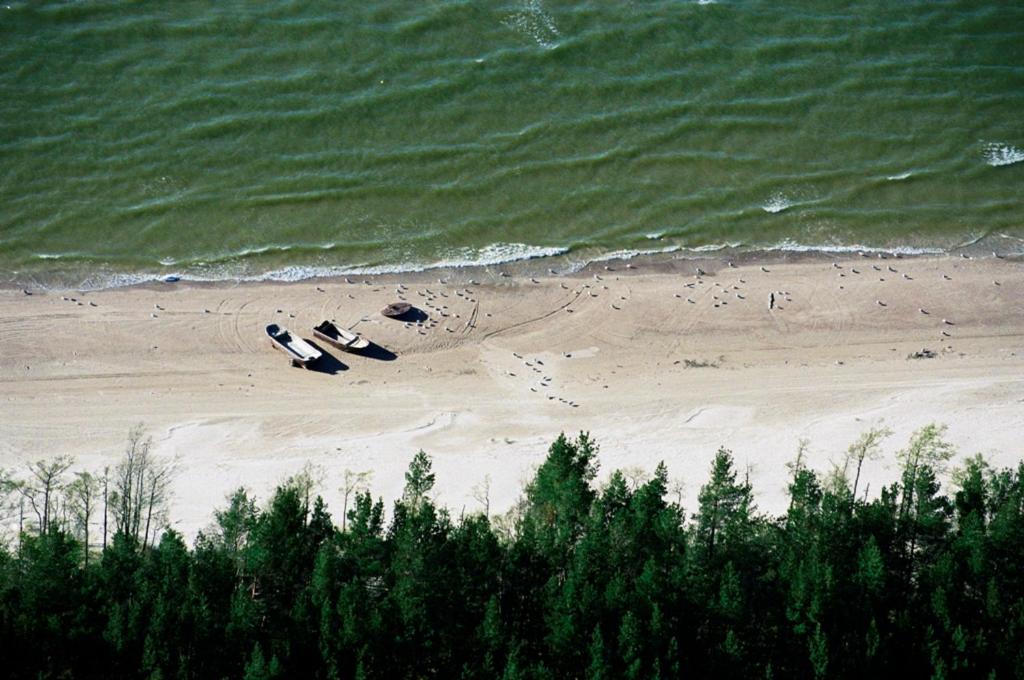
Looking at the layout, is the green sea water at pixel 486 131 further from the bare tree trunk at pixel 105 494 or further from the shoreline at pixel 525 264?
the bare tree trunk at pixel 105 494

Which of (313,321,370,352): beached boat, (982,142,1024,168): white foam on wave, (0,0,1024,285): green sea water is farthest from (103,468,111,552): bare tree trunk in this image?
(982,142,1024,168): white foam on wave

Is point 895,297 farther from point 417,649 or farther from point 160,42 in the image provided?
point 160,42

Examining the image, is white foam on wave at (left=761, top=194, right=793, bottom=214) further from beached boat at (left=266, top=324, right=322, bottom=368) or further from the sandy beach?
beached boat at (left=266, top=324, right=322, bottom=368)

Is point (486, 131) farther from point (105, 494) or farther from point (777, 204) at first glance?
point (105, 494)

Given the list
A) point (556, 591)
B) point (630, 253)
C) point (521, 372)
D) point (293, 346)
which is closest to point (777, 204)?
point (630, 253)

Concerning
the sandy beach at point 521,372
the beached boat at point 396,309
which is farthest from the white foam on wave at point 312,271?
the beached boat at point 396,309

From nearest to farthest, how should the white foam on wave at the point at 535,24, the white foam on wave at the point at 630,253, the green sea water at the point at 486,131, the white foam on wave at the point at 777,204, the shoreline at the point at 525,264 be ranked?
1. the shoreline at the point at 525,264
2. the white foam on wave at the point at 630,253
3. the green sea water at the point at 486,131
4. the white foam on wave at the point at 777,204
5. the white foam on wave at the point at 535,24
